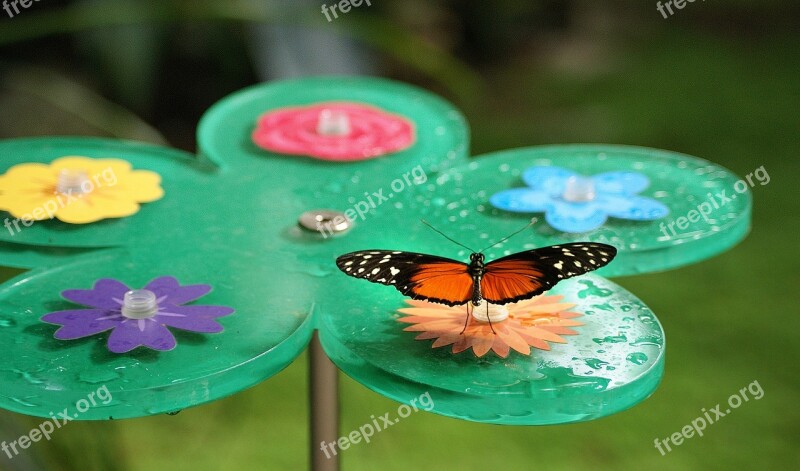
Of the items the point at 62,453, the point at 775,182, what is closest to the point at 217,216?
the point at 62,453

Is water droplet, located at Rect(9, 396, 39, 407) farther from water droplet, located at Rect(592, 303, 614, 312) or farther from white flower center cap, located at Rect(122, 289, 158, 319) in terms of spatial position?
water droplet, located at Rect(592, 303, 614, 312)

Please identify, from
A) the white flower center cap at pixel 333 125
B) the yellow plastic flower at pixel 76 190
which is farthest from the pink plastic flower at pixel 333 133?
the yellow plastic flower at pixel 76 190

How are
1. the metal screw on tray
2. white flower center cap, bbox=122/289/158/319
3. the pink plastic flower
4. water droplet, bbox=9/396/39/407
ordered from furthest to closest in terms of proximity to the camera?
the pink plastic flower → the metal screw on tray → white flower center cap, bbox=122/289/158/319 → water droplet, bbox=9/396/39/407

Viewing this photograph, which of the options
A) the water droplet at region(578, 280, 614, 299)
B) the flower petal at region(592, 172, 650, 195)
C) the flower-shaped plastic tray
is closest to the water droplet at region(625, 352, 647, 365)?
the flower-shaped plastic tray

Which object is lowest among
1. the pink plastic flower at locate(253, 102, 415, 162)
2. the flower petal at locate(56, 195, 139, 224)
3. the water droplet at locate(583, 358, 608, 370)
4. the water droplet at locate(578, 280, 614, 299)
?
the water droplet at locate(583, 358, 608, 370)

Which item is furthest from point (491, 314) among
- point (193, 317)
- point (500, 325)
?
point (193, 317)

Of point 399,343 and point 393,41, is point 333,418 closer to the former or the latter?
point 399,343

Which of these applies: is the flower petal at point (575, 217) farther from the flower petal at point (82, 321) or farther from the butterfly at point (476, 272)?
the flower petal at point (82, 321)
